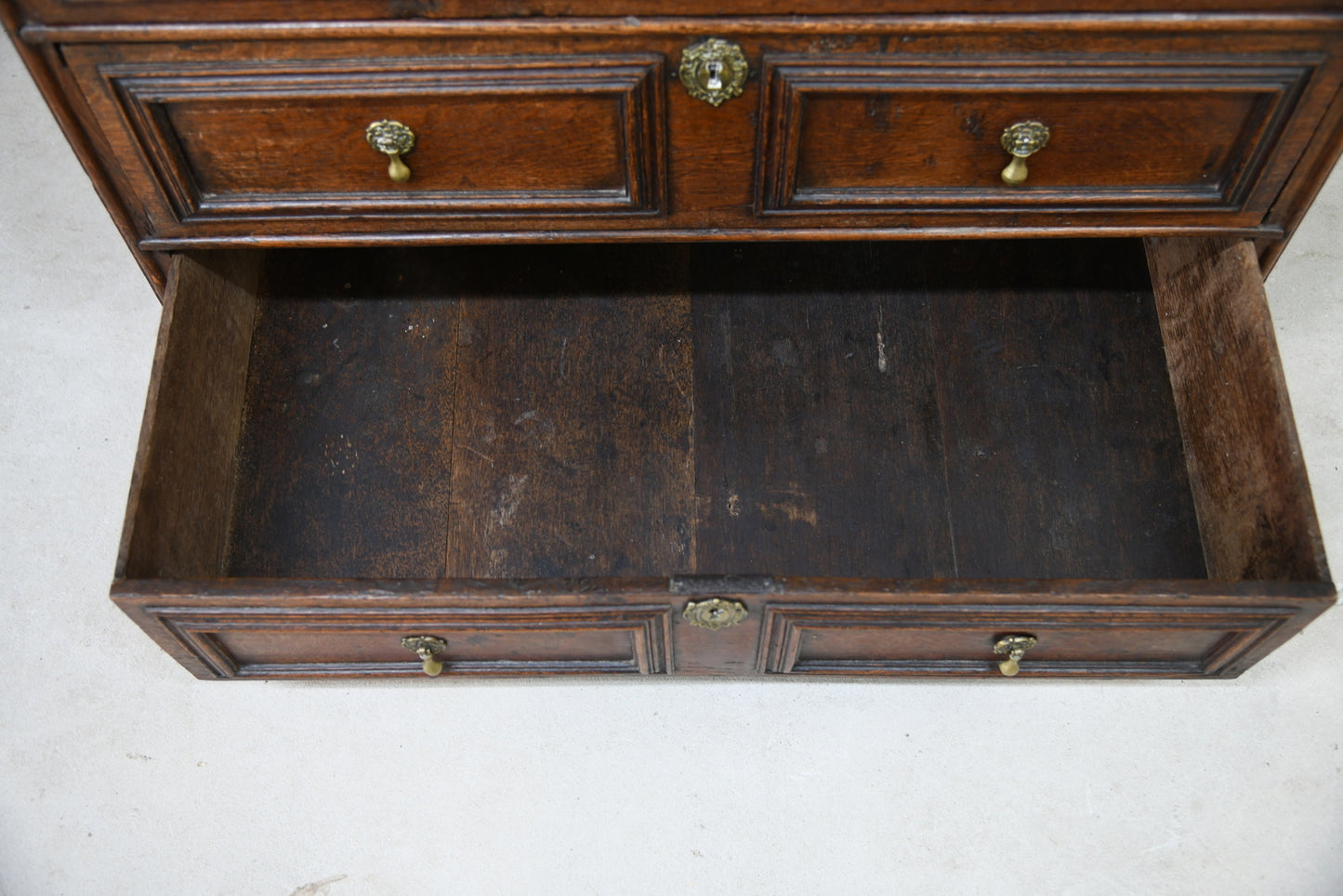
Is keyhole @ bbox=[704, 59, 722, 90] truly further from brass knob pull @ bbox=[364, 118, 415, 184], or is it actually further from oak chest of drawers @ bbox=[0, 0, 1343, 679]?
brass knob pull @ bbox=[364, 118, 415, 184]

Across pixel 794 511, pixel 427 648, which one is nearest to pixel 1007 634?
pixel 794 511


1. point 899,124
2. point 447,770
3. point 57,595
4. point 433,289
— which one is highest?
point 433,289

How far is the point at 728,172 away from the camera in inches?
46.0

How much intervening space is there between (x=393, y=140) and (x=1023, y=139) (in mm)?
611

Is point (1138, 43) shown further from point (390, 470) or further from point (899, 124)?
point (390, 470)

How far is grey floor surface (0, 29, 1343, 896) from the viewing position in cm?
135

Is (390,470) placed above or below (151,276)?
below

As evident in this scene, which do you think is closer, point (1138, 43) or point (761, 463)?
point (1138, 43)

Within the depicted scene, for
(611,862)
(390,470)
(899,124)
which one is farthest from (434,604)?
(899,124)

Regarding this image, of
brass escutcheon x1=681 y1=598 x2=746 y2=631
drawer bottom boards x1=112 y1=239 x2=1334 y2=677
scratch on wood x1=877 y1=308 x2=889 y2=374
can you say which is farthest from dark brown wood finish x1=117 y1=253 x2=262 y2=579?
scratch on wood x1=877 y1=308 x2=889 y2=374

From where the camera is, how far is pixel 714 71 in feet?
3.46

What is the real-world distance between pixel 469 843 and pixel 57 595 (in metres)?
0.65

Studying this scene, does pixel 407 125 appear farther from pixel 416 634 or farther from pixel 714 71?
pixel 416 634

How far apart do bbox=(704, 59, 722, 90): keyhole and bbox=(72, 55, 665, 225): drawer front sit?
46 millimetres
